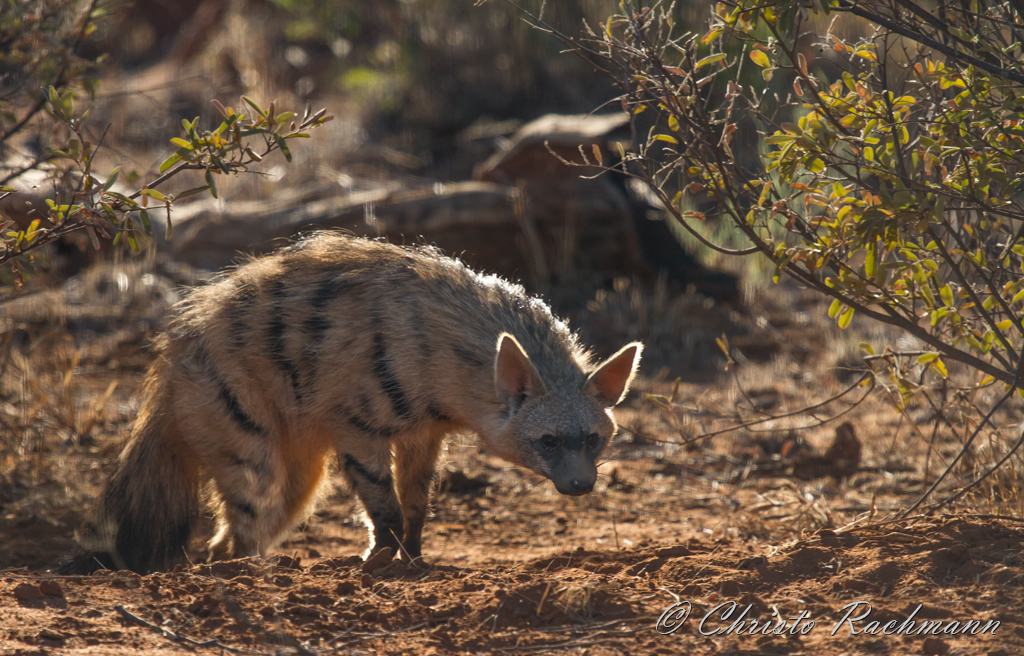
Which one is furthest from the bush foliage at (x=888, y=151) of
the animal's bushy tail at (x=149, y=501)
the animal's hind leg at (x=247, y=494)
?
the animal's bushy tail at (x=149, y=501)

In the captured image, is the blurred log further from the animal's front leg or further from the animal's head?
the animal's head

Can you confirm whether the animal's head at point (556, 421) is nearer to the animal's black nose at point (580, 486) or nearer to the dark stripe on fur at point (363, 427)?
the animal's black nose at point (580, 486)

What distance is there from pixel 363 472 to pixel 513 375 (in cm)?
92

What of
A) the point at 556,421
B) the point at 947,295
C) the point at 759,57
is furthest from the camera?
the point at 556,421

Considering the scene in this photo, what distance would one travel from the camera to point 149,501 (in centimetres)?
Answer: 496

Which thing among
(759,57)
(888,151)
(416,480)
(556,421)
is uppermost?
(759,57)

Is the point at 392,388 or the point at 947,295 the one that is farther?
the point at 392,388

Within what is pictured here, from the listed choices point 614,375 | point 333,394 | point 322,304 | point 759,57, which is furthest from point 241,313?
point 759,57

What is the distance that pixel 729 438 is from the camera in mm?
7168

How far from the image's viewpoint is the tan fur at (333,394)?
15.9 feet

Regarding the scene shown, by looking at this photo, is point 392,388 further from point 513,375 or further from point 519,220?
point 519,220

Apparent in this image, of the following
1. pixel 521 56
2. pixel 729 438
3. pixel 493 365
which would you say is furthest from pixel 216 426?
pixel 521 56

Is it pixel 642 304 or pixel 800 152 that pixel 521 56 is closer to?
pixel 642 304

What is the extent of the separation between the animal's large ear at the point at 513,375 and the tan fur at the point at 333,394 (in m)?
0.01
